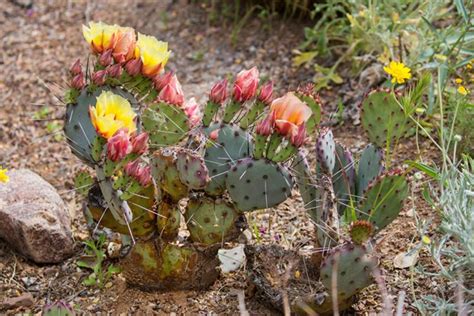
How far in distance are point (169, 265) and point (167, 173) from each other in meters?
0.33

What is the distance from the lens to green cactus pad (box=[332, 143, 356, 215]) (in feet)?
9.05

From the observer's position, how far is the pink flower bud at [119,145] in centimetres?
227

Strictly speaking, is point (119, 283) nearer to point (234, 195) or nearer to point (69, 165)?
point (234, 195)

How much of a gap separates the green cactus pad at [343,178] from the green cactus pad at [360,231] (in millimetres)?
400

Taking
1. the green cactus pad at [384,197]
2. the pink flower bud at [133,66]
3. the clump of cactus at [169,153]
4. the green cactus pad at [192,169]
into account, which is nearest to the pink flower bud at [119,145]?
the clump of cactus at [169,153]

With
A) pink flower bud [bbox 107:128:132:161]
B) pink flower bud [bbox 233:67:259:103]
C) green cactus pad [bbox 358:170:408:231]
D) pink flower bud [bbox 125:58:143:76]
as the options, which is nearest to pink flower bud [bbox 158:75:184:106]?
pink flower bud [bbox 125:58:143:76]

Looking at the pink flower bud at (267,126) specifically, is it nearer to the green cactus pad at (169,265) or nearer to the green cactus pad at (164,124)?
the green cactus pad at (164,124)

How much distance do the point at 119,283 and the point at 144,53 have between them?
0.83 metres

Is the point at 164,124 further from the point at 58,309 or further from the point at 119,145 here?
the point at 58,309

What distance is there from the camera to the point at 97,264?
113 inches

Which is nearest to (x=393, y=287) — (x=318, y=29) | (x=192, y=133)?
(x=192, y=133)

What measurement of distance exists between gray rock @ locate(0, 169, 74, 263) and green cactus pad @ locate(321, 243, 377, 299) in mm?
1091

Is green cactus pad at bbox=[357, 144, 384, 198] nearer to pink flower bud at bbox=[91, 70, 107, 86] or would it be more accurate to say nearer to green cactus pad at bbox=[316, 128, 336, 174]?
green cactus pad at bbox=[316, 128, 336, 174]

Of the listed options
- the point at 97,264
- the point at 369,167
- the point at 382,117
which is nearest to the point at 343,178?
the point at 369,167
